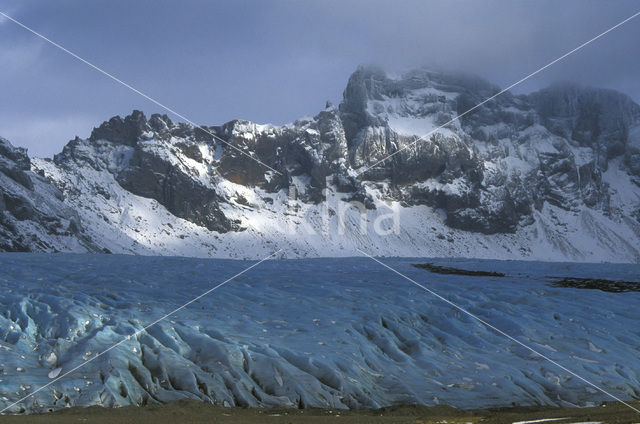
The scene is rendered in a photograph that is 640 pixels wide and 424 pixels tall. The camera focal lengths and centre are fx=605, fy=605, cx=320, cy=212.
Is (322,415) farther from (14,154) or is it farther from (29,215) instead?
(14,154)

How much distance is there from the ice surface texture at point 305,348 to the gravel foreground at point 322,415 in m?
0.54

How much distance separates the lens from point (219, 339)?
1862cm

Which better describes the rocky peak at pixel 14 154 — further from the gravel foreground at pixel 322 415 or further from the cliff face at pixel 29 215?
the gravel foreground at pixel 322 415

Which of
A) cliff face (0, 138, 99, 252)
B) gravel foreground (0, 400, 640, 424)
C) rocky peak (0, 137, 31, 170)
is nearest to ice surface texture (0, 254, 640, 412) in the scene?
gravel foreground (0, 400, 640, 424)

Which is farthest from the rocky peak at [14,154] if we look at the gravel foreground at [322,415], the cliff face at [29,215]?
the gravel foreground at [322,415]

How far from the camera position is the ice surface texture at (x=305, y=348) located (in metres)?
15.2

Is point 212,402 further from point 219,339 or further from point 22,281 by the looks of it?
point 22,281

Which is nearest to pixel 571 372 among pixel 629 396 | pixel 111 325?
pixel 629 396

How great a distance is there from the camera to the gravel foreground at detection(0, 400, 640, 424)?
12656mm

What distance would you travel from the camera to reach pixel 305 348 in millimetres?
18156

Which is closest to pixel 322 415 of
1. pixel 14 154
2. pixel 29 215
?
pixel 29 215

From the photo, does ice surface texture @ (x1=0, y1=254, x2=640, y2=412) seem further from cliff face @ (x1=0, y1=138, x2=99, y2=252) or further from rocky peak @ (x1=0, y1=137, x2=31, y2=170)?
rocky peak @ (x1=0, y1=137, x2=31, y2=170)

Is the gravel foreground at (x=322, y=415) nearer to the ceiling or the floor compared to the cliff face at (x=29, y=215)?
nearer to the floor

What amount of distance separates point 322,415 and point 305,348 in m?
4.19
